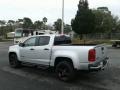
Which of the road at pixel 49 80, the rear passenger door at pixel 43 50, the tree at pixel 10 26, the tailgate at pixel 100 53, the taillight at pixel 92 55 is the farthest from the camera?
the tree at pixel 10 26

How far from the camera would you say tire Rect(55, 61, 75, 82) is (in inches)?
336

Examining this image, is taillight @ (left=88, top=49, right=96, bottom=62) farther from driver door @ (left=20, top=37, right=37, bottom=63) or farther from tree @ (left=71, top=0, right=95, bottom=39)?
tree @ (left=71, top=0, right=95, bottom=39)

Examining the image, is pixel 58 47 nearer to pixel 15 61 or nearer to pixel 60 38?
pixel 60 38

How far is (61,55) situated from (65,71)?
597 millimetres

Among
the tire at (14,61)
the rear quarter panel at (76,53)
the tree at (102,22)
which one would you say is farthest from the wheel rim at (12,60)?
the tree at (102,22)

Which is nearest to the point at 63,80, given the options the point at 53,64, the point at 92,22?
the point at 53,64

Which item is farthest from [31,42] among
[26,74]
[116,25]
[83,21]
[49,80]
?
[116,25]

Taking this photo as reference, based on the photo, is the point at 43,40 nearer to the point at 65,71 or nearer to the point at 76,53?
the point at 65,71

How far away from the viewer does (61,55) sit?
8.82 m

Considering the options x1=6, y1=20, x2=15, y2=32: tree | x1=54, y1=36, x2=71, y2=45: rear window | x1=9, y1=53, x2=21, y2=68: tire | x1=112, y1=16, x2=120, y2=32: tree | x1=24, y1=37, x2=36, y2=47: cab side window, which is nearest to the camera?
x1=54, y1=36, x2=71, y2=45: rear window

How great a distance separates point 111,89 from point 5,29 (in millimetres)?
89379

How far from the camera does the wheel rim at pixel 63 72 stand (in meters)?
8.69

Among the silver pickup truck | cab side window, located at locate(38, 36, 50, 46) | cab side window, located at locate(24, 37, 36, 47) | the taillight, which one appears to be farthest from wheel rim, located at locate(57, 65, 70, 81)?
cab side window, located at locate(24, 37, 36, 47)

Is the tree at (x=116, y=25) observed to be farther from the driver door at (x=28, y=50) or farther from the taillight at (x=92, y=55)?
the taillight at (x=92, y=55)
